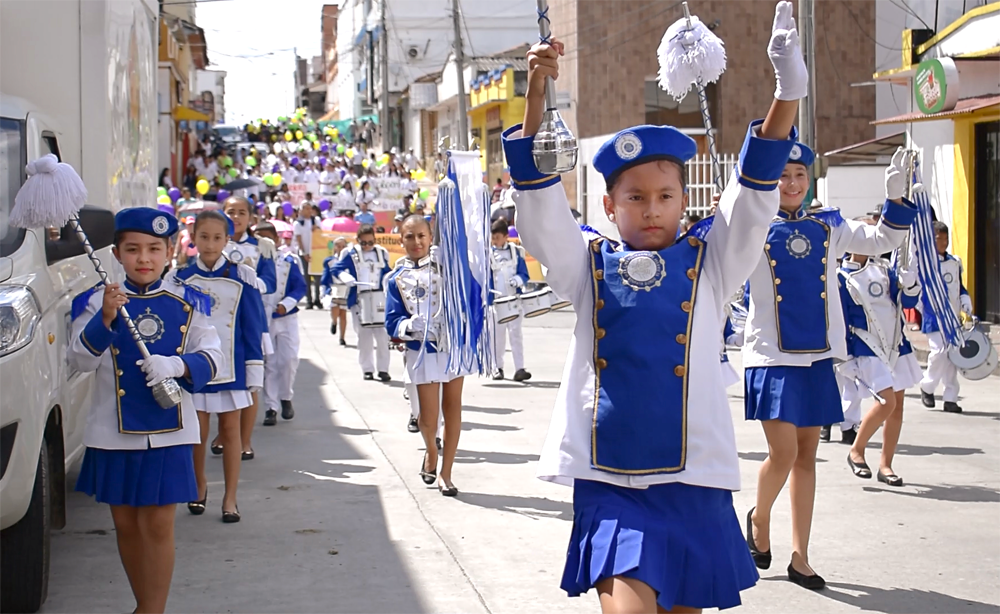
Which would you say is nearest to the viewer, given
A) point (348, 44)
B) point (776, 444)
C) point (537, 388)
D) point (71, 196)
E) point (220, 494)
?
point (71, 196)

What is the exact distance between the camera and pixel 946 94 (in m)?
16.0

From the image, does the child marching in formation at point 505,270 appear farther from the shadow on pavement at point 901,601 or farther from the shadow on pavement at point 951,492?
the shadow on pavement at point 901,601

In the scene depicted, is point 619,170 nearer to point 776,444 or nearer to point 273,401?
point 776,444

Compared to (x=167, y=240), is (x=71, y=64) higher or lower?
higher

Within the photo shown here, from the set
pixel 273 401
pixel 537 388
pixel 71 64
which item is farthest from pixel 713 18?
pixel 71 64

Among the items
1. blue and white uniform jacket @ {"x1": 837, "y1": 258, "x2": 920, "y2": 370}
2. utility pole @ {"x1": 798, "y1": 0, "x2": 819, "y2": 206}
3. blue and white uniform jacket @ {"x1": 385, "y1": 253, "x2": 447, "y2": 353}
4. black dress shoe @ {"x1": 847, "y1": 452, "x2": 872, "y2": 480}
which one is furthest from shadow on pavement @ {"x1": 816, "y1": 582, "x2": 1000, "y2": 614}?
utility pole @ {"x1": 798, "y1": 0, "x2": 819, "y2": 206}

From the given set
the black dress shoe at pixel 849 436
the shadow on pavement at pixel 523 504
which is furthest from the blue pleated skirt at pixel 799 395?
the black dress shoe at pixel 849 436

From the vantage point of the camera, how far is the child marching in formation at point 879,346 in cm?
795

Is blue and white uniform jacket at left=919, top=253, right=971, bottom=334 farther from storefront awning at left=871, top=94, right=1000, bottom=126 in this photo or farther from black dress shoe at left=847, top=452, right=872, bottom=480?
storefront awning at left=871, top=94, right=1000, bottom=126

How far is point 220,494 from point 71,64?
2.87 metres

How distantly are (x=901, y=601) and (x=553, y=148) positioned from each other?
328cm

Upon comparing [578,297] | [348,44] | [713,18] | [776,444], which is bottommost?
[776,444]

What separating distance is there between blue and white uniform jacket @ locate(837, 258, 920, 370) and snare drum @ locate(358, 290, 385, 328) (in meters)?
5.77

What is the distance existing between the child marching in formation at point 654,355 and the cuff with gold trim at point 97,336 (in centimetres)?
199
